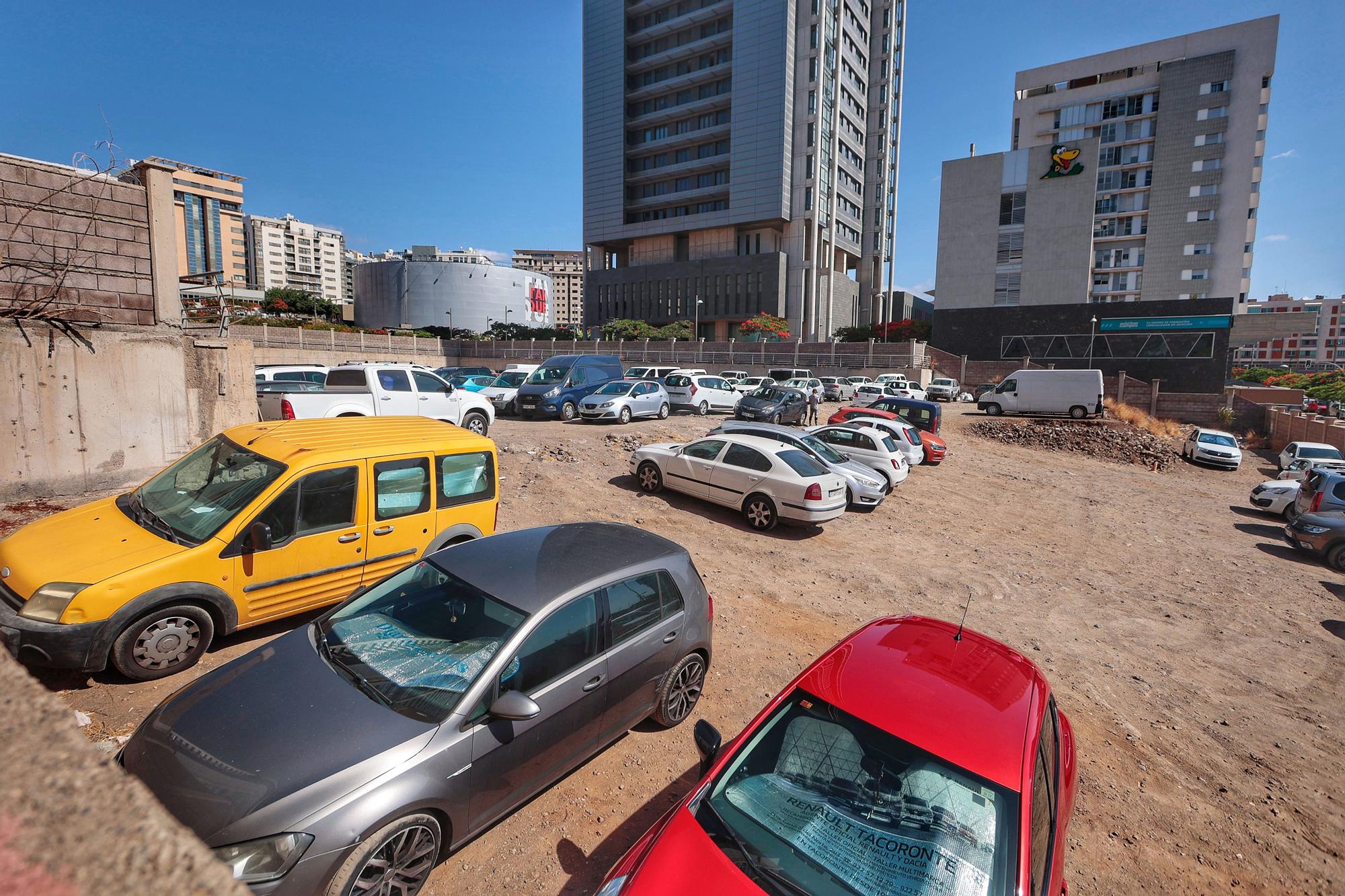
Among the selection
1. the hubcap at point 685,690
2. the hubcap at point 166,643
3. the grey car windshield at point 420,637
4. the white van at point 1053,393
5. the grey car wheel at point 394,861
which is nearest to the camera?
the grey car wheel at point 394,861

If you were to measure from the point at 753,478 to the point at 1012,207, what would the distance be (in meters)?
60.2

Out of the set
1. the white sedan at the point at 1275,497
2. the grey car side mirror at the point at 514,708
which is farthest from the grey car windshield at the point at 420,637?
the white sedan at the point at 1275,497

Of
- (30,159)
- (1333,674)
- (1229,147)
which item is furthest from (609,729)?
(1229,147)

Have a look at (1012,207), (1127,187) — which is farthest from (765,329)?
(1127,187)

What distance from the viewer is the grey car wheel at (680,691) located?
4.54 meters

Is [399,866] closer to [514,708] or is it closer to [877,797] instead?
[514,708]

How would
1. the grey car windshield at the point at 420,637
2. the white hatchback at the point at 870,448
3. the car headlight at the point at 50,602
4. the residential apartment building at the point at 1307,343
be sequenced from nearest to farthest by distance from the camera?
1. the grey car windshield at the point at 420,637
2. the car headlight at the point at 50,602
3. the white hatchback at the point at 870,448
4. the residential apartment building at the point at 1307,343

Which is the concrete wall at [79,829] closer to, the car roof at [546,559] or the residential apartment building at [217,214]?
the car roof at [546,559]

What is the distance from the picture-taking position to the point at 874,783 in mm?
2748

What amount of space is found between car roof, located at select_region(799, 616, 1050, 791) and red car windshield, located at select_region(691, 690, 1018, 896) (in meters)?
0.09

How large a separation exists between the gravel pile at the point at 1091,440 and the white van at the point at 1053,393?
4.43ft

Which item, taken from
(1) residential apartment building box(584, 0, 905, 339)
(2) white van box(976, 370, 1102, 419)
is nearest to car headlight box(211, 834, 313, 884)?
(2) white van box(976, 370, 1102, 419)

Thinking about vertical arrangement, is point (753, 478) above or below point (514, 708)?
below

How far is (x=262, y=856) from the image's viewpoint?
2.52 meters
